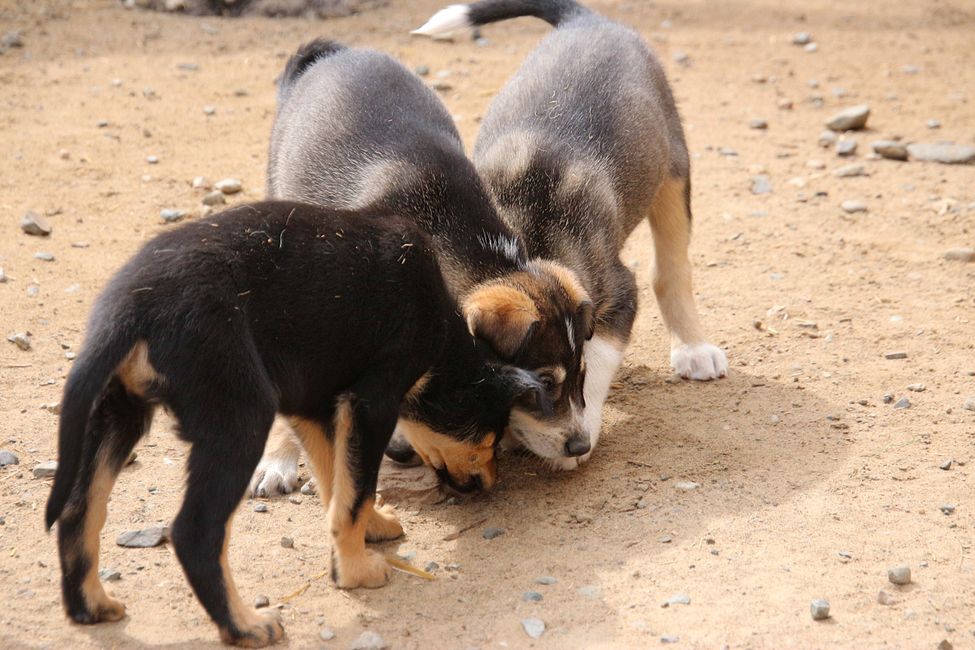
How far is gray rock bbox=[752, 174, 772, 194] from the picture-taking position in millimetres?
8195

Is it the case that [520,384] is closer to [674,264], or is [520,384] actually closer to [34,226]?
[674,264]

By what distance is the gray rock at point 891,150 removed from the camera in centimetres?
856

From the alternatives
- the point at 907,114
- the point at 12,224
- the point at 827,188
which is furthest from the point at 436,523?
the point at 907,114

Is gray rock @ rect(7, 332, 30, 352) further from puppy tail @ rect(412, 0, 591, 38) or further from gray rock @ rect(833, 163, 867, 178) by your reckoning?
gray rock @ rect(833, 163, 867, 178)

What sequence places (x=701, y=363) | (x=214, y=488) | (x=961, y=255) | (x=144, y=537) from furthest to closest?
(x=961, y=255) → (x=701, y=363) → (x=144, y=537) → (x=214, y=488)

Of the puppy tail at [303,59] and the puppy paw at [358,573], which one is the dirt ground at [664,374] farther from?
the puppy tail at [303,59]

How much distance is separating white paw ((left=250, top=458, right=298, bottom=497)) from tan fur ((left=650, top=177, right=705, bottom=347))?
2179mm

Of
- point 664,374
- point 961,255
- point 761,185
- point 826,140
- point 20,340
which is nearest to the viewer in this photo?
point 20,340

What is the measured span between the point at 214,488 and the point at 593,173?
277cm

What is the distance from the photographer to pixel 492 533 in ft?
15.6

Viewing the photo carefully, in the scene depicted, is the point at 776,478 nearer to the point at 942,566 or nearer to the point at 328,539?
the point at 942,566

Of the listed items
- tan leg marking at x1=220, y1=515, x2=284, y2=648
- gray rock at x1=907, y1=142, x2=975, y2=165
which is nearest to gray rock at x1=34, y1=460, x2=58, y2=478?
tan leg marking at x1=220, y1=515, x2=284, y2=648

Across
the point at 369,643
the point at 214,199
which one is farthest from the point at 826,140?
the point at 369,643

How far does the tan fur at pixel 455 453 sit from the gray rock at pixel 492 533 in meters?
0.18
